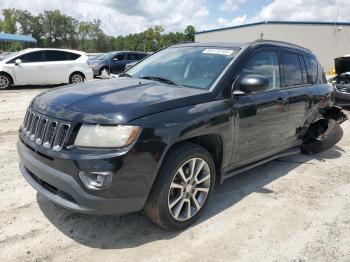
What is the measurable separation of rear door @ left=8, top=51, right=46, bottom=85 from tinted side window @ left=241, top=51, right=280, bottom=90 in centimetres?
1110

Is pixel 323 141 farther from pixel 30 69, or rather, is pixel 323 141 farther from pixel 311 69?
pixel 30 69

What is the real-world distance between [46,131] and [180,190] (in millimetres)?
1315

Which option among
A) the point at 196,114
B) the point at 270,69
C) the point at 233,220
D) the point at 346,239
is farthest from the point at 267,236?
the point at 270,69

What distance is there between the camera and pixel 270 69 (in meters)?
4.45

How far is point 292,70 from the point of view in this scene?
4.92 meters

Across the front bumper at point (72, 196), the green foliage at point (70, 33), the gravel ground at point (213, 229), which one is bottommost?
the gravel ground at point (213, 229)

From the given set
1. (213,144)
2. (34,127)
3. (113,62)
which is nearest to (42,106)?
(34,127)

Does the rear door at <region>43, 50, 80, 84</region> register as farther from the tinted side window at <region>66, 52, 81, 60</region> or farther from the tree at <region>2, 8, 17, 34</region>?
the tree at <region>2, 8, 17, 34</region>

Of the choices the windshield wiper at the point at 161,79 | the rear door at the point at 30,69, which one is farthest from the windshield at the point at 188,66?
the rear door at the point at 30,69

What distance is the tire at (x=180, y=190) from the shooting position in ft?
9.99

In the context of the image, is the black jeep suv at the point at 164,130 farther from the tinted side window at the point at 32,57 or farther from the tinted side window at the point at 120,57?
the tinted side window at the point at 120,57

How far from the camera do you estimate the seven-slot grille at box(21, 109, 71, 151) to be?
2871 mm

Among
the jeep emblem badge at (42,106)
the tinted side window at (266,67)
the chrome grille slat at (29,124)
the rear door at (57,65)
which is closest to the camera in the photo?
the jeep emblem badge at (42,106)

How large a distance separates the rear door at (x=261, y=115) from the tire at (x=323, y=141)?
4.15 ft
